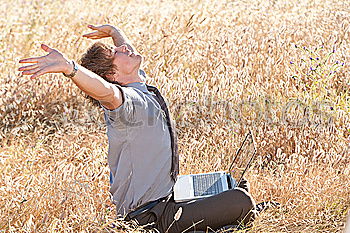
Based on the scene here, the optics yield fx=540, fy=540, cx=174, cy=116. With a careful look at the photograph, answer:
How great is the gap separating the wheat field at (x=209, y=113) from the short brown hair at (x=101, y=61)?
0.61m

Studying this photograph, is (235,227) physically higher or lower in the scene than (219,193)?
lower

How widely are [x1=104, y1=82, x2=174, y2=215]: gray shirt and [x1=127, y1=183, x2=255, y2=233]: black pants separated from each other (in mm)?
82

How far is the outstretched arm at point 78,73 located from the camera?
1.91 meters

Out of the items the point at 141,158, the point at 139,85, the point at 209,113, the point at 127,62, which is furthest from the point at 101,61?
the point at 209,113

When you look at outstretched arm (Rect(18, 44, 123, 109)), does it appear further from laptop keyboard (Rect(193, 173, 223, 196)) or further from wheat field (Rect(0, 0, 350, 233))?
laptop keyboard (Rect(193, 173, 223, 196))

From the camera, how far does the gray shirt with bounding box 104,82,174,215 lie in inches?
105

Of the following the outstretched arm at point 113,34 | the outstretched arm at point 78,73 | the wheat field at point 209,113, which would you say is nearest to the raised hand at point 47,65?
the outstretched arm at point 78,73

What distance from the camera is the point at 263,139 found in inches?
152

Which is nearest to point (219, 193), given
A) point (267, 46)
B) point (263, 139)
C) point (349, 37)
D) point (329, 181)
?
point (329, 181)

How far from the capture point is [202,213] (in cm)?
270

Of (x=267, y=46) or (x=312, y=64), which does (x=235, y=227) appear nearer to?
(x=312, y=64)

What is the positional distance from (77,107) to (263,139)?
5.30 ft

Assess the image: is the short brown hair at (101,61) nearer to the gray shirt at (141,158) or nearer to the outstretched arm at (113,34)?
the gray shirt at (141,158)

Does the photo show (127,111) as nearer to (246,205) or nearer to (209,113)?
Answer: (246,205)
